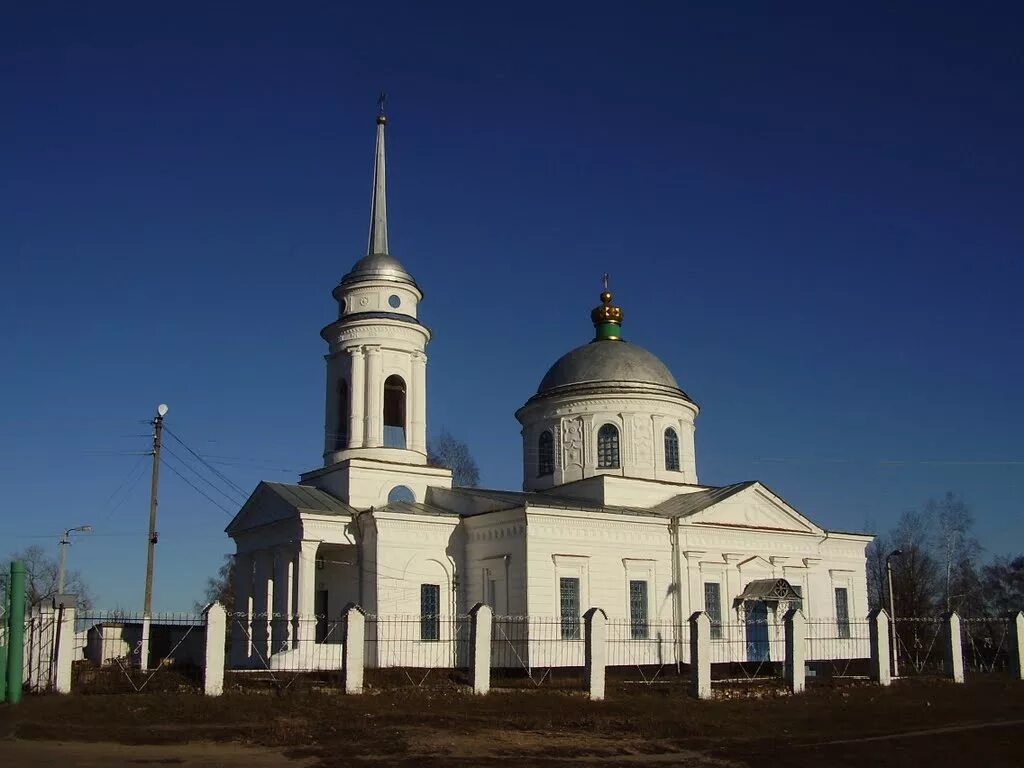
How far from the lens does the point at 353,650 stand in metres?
20.4

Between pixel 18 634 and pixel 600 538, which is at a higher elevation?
pixel 600 538

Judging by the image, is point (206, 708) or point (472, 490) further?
point (472, 490)

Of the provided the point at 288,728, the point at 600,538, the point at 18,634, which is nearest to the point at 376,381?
the point at 600,538

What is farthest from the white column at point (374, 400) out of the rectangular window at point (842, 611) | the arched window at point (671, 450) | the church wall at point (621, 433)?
the rectangular window at point (842, 611)

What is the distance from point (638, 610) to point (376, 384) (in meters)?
9.67

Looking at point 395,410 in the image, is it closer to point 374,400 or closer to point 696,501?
point 374,400

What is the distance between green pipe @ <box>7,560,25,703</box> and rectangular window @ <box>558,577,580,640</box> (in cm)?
1304

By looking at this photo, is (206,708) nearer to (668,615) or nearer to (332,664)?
(332,664)

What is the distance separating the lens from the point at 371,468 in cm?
2961

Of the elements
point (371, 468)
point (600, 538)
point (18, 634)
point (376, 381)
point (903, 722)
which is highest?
point (376, 381)

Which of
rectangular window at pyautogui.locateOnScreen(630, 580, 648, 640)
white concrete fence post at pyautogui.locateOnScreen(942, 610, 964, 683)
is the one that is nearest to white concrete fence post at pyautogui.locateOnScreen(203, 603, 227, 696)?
rectangular window at pyautogui.locateOnScreen(630, 580, 648, 640)

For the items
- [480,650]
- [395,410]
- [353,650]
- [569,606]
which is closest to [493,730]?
[480,650]

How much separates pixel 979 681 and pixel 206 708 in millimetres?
20122

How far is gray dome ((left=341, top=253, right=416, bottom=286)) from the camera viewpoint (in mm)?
31969
